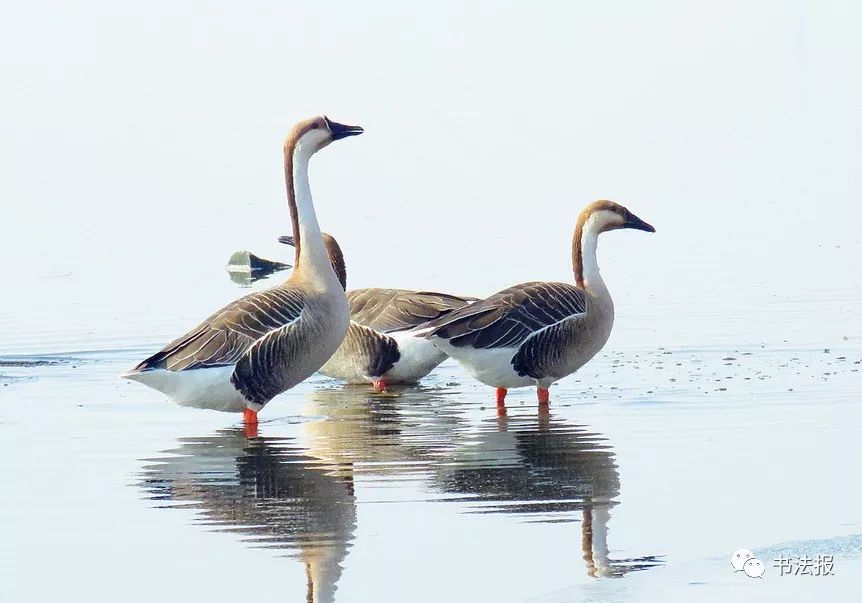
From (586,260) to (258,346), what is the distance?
296 cm

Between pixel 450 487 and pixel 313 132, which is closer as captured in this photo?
pixel 450 487

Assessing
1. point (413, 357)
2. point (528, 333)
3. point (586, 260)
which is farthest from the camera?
point (413, 357)

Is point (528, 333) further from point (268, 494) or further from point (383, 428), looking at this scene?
point (268, 494)

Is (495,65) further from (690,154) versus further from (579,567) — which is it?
(579,567)

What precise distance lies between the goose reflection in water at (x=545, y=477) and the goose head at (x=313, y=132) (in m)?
2.55

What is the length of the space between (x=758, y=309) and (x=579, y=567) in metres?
8.37

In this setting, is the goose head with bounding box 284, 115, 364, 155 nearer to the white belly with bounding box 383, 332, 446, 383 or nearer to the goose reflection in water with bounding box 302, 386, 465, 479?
the white belly with bounding box 383, 332, 446, 383

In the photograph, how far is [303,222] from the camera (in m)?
11.7

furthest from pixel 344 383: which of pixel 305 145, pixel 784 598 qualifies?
pixel 784 598

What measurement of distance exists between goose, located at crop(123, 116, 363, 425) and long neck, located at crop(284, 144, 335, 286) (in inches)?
0.4

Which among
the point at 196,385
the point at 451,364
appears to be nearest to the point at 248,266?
the point at 451,364

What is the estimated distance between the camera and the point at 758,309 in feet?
50.0

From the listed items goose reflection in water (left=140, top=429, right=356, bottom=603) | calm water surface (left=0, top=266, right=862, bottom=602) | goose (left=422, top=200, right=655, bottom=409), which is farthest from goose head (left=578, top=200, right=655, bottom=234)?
goose reflection in water (left=140, top=429, right=356, bottom=603)

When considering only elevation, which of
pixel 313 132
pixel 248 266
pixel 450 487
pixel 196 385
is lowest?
pixel 450 487
